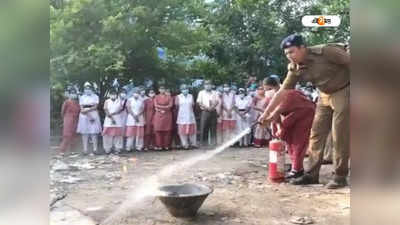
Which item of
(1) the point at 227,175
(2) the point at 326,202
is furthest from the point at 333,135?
(1) the point at 227,175

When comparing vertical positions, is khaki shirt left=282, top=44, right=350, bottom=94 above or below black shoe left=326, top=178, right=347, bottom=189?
above

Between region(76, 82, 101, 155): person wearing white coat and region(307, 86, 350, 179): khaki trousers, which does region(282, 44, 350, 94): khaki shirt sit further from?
region(76, 82, 101, 155): person wearing white coat

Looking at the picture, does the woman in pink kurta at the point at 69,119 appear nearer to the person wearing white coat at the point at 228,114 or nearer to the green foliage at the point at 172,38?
the green foliage at the point at 172,38

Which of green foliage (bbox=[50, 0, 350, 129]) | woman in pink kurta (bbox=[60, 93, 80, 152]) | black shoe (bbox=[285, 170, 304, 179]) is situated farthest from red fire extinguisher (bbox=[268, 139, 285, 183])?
woman in pink kurta (bbox=[60, 93, 80, 152])

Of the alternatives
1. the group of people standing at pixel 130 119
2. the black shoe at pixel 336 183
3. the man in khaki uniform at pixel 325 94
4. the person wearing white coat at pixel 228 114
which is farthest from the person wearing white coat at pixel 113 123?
the black shoe at pixel 336 183

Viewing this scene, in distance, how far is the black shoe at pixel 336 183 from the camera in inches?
111

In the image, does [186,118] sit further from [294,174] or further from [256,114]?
[294,174]

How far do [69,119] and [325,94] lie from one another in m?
1.56

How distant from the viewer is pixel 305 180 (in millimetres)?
3094

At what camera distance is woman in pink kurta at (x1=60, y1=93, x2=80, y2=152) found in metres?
2.63

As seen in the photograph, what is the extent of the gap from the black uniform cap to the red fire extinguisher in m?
0.65
